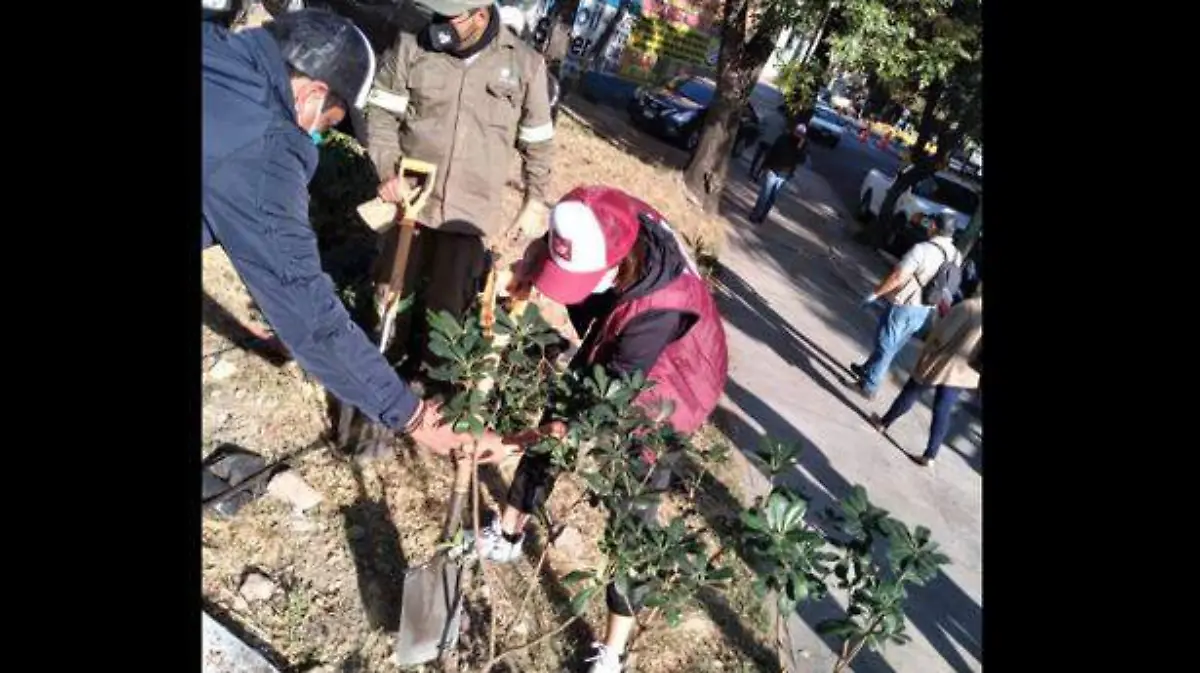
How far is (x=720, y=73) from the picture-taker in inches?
424

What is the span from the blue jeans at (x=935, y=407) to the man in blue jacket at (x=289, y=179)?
14.5ft

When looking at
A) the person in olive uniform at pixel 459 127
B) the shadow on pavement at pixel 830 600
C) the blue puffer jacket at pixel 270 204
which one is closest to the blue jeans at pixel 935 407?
the shadow on pavement at pixel 830 600

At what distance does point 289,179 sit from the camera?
5.93 feet

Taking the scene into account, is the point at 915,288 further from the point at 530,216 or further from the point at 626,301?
the point at 626,301

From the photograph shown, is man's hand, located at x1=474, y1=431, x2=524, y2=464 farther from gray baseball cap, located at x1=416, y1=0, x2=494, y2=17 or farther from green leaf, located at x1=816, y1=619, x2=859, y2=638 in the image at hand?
gray baseball cap, located at x1=416, y1=0, x2=494, y2=17

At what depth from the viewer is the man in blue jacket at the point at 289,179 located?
169 centimetres

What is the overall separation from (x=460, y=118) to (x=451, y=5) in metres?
0.46

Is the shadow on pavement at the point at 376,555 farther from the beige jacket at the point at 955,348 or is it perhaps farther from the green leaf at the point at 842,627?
the beige jacket at the point at 955,348

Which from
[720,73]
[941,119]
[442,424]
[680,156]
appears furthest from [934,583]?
[680,156]

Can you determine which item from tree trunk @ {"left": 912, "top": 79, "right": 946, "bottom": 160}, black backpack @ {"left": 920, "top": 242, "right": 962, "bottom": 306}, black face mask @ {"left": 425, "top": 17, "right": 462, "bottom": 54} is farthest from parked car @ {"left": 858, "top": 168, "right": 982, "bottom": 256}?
black face mask @ {"left": 425, "top": 17, "right": 462, "bottom": 54}

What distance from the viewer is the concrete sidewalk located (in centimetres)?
398

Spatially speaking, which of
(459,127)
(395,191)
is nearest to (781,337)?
(459,127)
